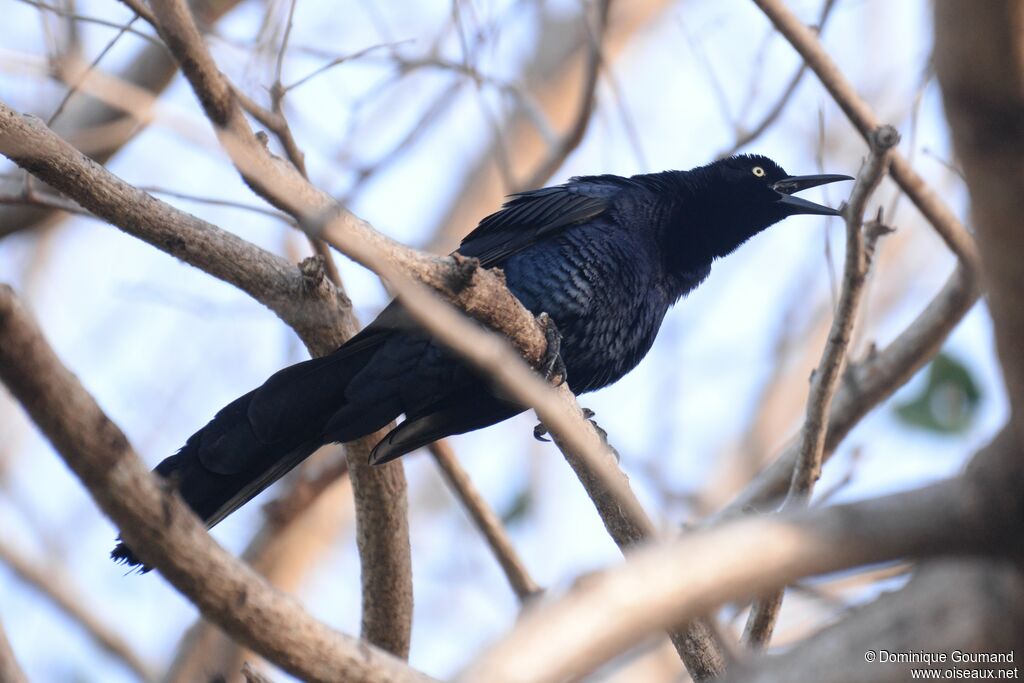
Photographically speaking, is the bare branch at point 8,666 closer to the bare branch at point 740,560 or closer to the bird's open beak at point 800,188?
the bare branch at point 740,560

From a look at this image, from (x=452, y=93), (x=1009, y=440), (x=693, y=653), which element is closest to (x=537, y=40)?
(x=452, y=93)

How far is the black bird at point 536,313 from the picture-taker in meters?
4.11

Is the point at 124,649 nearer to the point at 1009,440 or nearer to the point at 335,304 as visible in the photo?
the point at 335,304

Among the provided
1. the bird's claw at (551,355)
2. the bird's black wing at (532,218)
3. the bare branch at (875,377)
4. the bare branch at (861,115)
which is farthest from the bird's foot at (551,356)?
the bare branch at (861,115)

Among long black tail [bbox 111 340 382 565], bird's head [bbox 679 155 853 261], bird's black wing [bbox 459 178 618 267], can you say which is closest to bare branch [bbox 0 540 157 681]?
long black tail [bbox 111 340 382 565]

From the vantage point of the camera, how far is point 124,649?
7.71 metres

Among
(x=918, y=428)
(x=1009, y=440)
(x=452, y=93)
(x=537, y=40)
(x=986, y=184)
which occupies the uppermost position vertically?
→ (x=537, y=40)

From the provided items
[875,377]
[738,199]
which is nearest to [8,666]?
[875,377]

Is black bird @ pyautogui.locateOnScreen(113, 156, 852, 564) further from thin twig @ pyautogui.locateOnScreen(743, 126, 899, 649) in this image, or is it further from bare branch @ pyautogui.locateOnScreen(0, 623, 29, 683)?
thin twig @ pyautogui.locateOnScreen(743, 126, 899, 649)

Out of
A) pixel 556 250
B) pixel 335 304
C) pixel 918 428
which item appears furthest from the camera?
pixel 918 428

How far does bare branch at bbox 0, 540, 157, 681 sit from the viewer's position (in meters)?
7.66

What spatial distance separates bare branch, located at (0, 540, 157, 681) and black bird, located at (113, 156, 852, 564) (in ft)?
13.5

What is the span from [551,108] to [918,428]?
5.42 meters

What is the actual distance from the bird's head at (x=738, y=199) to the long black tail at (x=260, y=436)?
2.34m
